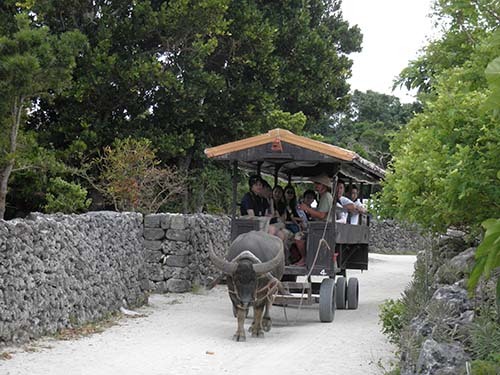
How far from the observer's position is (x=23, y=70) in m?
11.8

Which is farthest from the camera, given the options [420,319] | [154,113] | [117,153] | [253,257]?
[154,113]

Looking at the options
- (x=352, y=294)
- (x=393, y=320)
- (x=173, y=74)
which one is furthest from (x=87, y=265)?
(x=173, y=74)

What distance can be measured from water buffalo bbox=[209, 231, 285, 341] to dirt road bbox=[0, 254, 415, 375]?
1.06 feet

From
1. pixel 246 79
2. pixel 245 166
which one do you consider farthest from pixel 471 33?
pixel 246 79

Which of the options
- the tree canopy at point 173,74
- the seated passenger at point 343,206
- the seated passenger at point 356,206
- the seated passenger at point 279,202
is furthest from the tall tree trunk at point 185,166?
the seated passenger at point 279,202

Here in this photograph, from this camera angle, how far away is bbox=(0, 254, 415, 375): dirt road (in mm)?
7496

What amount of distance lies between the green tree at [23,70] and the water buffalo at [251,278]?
15.2 ft

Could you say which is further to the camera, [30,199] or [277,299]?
[30,199]

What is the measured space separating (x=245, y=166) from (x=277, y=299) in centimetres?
269

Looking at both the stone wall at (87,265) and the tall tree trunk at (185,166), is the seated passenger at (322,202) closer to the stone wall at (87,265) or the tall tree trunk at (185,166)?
the stone wall at (87,265)

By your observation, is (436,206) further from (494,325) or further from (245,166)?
(245,166)

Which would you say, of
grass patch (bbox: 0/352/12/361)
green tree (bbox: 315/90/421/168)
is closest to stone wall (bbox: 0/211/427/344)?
grass patch (bbox: 0/352/12/361)

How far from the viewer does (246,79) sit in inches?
899

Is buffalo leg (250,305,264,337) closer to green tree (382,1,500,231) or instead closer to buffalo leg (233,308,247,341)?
buffalo leg (233,308,247,341)
